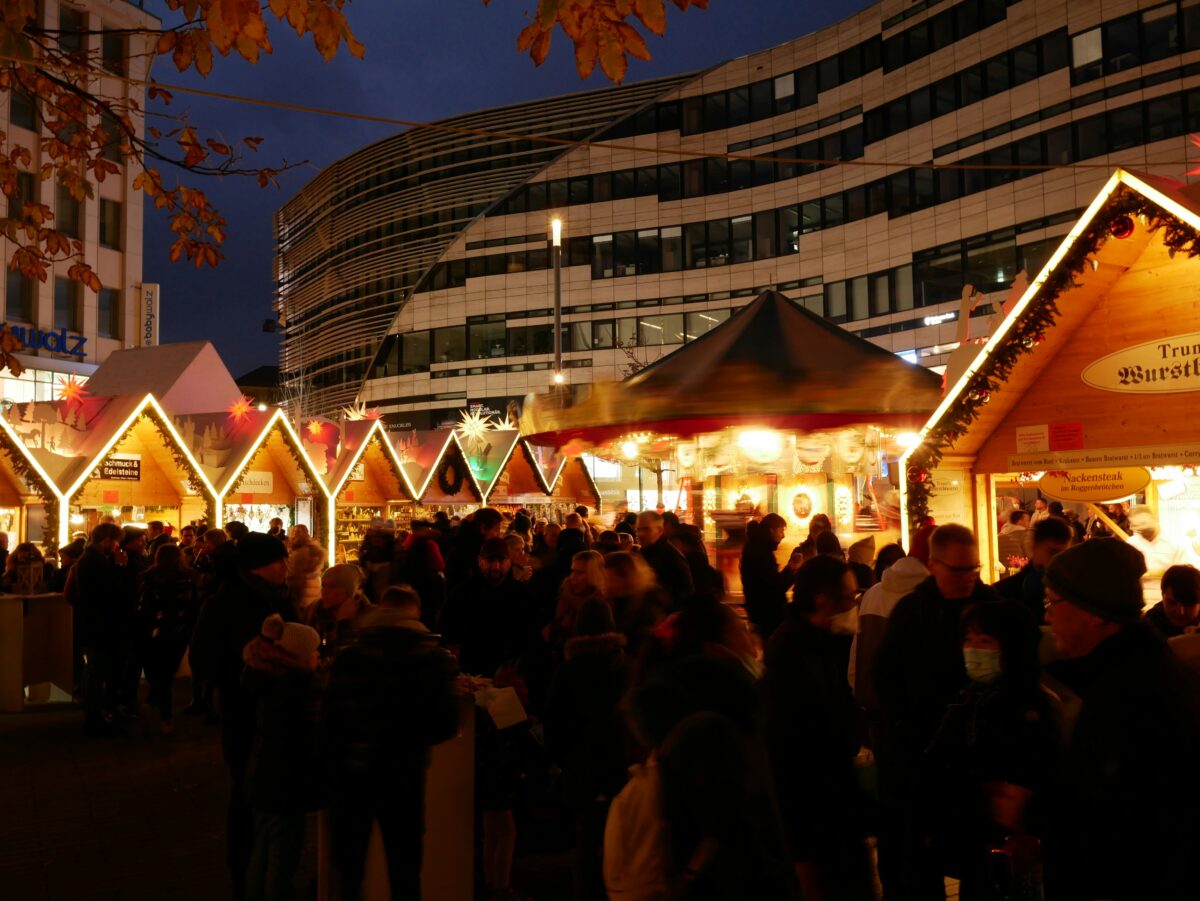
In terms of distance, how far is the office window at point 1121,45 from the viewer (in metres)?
32.5

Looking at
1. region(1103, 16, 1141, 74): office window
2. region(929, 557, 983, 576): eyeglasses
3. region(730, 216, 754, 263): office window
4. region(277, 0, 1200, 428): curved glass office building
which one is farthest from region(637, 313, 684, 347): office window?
region(929, 557, 983, 576): eyeglasses

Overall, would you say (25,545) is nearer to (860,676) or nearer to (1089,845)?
(860,676)

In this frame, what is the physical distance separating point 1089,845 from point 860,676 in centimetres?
355

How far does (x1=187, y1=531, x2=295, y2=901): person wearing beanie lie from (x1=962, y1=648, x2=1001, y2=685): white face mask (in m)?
3.31

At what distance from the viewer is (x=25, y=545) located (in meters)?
11.3

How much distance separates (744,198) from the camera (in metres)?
46.8

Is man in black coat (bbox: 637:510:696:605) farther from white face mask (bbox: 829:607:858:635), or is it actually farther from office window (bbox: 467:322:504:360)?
office window (bbox: 467:322:504:360)

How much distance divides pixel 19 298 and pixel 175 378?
17.2 meters

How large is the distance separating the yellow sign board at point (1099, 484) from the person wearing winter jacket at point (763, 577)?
220cm

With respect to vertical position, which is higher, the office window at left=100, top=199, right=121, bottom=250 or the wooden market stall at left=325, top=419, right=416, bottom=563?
the office window at left=100, top=199, right=121, bottom=250

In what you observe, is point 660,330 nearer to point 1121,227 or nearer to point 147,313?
point 147,313

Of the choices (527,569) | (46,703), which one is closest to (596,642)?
(527,569)

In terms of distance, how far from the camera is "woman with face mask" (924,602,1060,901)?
337 cm

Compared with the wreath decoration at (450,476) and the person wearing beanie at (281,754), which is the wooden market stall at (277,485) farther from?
the person wearing beanie at (281,754)
